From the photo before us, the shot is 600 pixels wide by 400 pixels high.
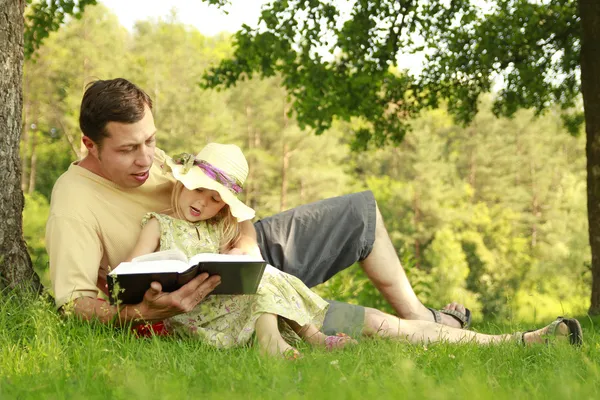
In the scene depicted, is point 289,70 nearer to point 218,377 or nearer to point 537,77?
point 537,77

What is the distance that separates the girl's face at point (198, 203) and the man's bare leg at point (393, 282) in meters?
1.06

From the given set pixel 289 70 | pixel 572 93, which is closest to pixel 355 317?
pixel 289 70

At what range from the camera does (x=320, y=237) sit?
13.4 feet

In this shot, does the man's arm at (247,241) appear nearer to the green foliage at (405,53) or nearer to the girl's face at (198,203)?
the girl's face at (198,203)

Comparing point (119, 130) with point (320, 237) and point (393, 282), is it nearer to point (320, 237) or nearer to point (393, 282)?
point (320, 237)

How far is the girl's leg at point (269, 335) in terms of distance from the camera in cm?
295

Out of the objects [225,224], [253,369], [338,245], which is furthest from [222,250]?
[253,369]

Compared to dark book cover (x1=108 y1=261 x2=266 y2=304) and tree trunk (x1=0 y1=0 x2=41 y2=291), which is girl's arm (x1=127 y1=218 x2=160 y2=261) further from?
tree trunk (x1=0 y1=0 x2=41 y2=291)

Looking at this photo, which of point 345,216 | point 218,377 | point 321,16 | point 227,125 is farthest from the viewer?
point 227,125

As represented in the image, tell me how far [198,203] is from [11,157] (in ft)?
3.52

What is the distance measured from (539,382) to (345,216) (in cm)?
187

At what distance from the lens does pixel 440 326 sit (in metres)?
3.62

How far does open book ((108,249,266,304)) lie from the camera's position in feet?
9.07

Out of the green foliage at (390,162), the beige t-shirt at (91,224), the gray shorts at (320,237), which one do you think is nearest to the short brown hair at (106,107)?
the beige t-shirt at (91,224)
